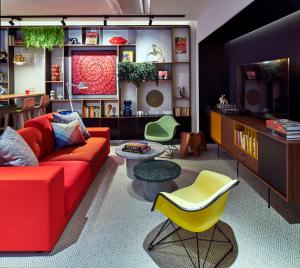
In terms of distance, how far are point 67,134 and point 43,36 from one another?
3.44m

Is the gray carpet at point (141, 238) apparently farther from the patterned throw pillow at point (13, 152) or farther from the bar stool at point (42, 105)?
the bar stool at point (42, 105)

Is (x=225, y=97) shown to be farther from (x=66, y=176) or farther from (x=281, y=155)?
(x=66, y=176)

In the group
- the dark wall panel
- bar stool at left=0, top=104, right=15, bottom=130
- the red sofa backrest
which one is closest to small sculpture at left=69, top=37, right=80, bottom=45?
bar stool at left=0, top=104, right=15, bottom=130

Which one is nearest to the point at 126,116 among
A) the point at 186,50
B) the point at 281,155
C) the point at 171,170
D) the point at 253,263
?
the point at 186,50

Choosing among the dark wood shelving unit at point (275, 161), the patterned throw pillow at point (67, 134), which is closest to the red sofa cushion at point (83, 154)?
the patterned throw pillow at point (67, 134)

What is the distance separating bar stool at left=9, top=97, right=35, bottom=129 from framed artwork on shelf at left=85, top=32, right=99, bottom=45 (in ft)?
6.06

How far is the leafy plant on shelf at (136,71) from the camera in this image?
263 inches

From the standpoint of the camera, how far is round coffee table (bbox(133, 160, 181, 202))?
3135 millimetres

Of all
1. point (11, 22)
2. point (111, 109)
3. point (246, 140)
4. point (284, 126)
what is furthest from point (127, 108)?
point (284, 126)

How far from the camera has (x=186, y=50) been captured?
7051mm

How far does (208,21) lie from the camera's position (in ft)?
17.9

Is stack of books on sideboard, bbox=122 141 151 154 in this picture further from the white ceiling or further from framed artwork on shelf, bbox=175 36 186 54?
framed artwork on shelf, bbox=175 36 186 54

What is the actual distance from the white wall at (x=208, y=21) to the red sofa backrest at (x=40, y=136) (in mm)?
2883

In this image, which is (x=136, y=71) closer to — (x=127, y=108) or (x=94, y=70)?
(x=127, y=108)
